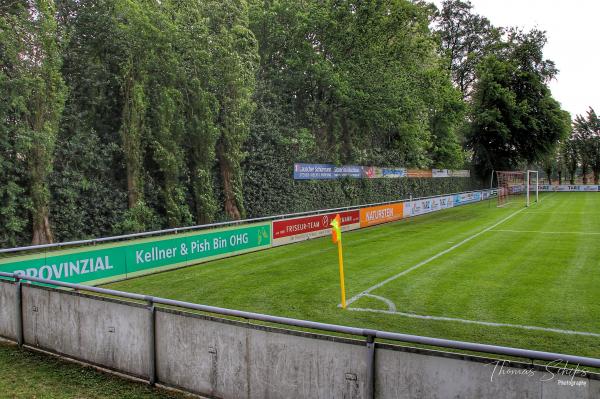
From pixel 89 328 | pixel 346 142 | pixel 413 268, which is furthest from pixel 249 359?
pixel 346 142

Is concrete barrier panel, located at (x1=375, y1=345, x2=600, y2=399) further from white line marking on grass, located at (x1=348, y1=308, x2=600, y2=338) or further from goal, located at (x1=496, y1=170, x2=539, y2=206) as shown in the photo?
goal, located at (x1=496, y1=170, x2=539, y2=206)

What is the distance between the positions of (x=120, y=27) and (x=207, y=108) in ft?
16.1

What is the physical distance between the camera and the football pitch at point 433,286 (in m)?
9.55

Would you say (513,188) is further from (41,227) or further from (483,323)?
(41,227)

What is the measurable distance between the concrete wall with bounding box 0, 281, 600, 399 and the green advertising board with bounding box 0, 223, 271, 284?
13.1ft

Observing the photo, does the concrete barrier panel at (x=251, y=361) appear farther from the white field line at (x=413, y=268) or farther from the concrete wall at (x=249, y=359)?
the white field line at (x=413, y=268)

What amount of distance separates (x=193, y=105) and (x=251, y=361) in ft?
59.6

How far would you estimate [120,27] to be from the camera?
19.3 m

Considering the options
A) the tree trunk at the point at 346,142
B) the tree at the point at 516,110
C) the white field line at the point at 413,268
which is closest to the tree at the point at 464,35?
the tree at the point at 516,110

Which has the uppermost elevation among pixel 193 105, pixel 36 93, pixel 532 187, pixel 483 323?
pixel 193 105

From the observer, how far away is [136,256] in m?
14.7

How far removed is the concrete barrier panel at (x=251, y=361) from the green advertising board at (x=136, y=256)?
7094 millimetres

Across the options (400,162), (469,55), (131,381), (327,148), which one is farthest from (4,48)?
(469,55)

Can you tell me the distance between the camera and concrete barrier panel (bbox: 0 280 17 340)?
25.4 ft
